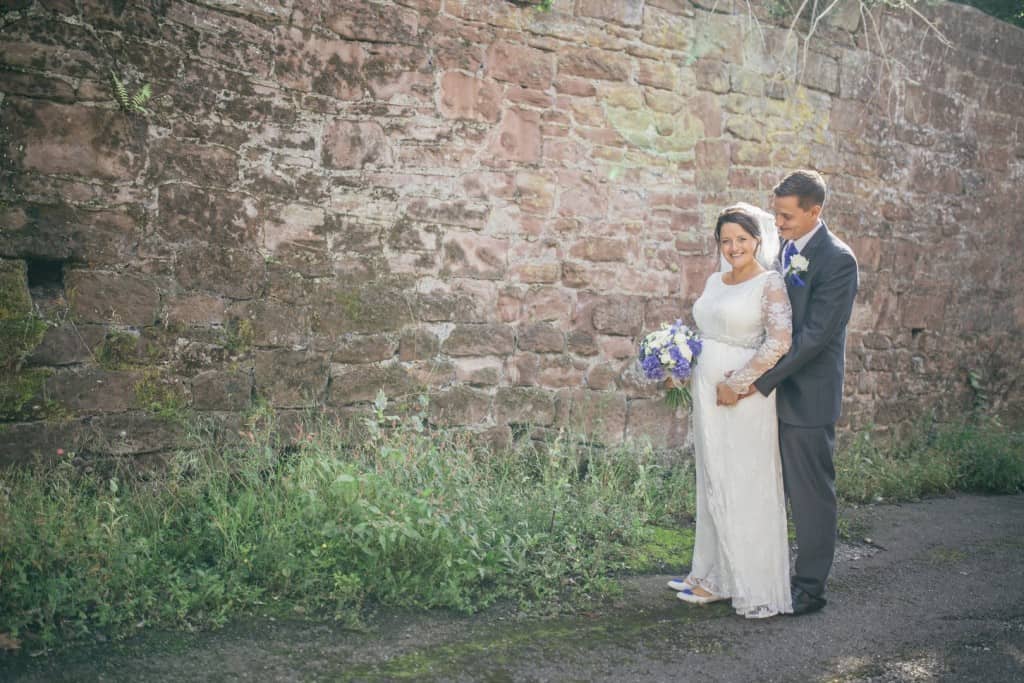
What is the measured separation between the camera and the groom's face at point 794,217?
4.05 metres

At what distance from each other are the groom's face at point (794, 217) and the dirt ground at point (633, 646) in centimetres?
176

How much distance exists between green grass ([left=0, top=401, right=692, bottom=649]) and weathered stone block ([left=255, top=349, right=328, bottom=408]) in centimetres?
20

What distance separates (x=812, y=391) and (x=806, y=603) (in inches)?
38.1

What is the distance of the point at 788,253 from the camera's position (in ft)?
13.7

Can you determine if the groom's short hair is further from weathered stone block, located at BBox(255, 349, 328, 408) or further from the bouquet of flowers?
weathered stone block, located at BBox(255, 349, 328, 408)

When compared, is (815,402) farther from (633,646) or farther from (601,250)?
(601,250)

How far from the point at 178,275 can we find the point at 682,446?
3.65 meters

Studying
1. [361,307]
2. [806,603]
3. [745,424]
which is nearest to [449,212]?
[361,307]

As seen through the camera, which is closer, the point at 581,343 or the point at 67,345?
the point at 67,345

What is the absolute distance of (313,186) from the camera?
4.88m

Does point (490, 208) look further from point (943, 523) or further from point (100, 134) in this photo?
point (943, 523)

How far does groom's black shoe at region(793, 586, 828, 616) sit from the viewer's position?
395 centimetres

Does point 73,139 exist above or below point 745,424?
above

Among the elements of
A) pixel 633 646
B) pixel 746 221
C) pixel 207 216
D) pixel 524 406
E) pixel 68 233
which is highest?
pixel 746 221
